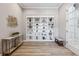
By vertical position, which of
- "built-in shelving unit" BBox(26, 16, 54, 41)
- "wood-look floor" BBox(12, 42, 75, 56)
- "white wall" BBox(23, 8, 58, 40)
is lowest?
"wood-look floor" BBox(12, 42, 75, 56)

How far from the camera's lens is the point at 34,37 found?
9078 millimetres

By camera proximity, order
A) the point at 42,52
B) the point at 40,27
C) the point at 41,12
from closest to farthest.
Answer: the point at 42,52
the point at 41,12
the point at 40,27

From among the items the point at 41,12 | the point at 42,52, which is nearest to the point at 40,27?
the point at 41,12

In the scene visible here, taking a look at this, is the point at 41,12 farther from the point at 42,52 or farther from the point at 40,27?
the point at 42,52

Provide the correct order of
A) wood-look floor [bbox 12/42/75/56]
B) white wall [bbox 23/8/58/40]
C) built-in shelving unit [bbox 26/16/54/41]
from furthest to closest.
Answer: built-in shelving unit [bbox 26/16/54/41]
white wall [bbox 23/8/58/40]
wood-look floor [bbox 12/42/75/56]

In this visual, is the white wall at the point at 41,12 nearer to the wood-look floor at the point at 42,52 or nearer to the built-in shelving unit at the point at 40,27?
the built-in shelving unit at the point at 40,27

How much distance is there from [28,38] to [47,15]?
228 cm

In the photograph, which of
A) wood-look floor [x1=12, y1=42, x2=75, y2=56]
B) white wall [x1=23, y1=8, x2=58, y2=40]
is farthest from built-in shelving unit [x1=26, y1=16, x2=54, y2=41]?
wood-look floor [x1=12, y1=42, x2=75, y2=56]

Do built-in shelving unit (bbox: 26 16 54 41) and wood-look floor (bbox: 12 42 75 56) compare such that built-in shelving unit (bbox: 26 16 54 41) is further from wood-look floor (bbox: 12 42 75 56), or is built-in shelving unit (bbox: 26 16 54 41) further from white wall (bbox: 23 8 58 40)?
wood-look floor (bbox: 12 42 75 56)

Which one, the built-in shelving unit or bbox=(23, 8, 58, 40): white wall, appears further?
the built-in shelving unit

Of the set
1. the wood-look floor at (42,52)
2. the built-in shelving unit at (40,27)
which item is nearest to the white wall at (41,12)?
the built-in shelving unit at (40,27)

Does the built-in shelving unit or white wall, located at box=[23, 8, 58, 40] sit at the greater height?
white wall, located at box=[23, 8, 58, 40]

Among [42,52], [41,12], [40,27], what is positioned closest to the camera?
[42,52]

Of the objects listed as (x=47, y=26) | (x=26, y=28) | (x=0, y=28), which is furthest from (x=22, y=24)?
(x=0, y=28)
